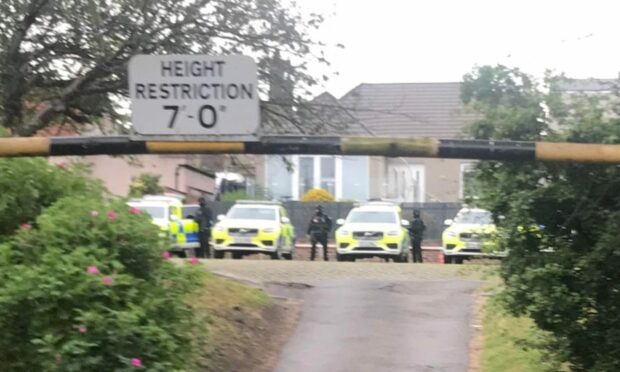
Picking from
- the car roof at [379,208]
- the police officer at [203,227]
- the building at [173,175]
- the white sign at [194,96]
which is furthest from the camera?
the building at [173,175]

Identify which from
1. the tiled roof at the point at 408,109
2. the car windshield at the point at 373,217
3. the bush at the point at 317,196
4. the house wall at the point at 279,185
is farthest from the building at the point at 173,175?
the tiled roof at the point at 408,109

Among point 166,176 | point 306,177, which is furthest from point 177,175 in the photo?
point 306,177

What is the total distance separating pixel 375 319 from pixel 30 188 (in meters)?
5.92

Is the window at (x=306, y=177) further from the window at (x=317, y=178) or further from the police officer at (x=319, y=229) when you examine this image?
the police officer at (x=319, y=229)

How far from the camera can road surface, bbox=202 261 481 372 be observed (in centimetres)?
1259

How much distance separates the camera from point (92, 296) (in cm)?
820

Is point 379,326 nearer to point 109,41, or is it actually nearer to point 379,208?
point 109,41

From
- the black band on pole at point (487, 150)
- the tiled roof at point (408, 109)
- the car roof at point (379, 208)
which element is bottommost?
the car roof at point (379, 208)

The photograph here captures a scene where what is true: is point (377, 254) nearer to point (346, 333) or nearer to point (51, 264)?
point (346, 333)

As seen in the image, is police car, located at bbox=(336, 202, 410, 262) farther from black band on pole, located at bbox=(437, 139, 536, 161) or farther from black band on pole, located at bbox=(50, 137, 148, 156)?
black band on pole, located at bbox=(50, 137, 148, 156)

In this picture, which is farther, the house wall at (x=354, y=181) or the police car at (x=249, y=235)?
the house wall at (x=354, y=181)

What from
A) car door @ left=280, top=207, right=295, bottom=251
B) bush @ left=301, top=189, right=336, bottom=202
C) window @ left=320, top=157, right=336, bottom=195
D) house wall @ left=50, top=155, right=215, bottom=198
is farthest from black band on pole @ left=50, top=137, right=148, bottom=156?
window @ left=320, top=157, right=336, bottom=195

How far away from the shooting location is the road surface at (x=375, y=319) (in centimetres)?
1259

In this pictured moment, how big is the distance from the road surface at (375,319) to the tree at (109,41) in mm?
3112
